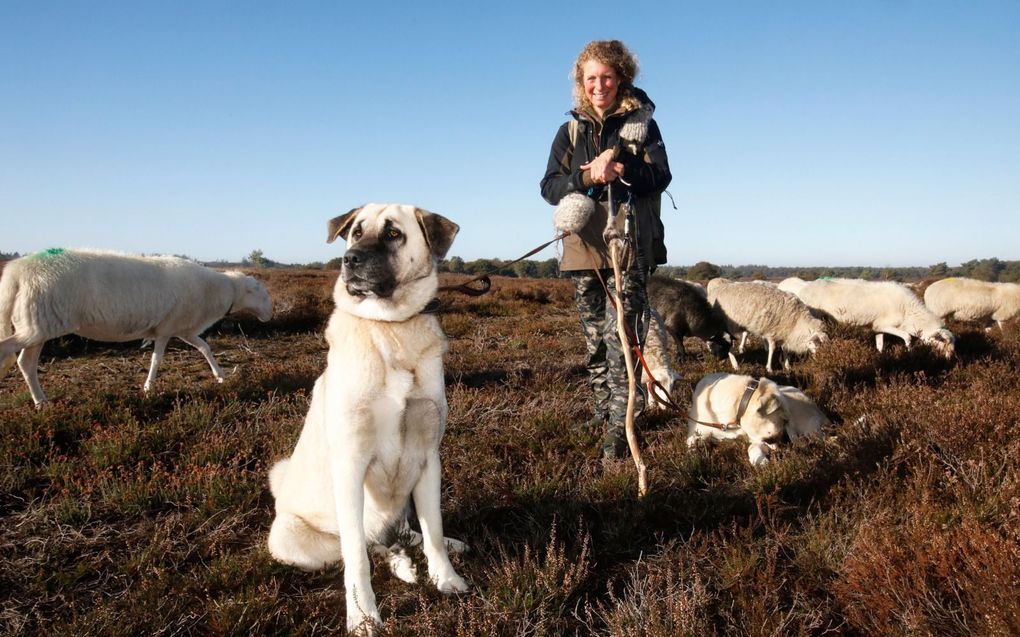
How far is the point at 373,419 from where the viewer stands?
2.23 meters

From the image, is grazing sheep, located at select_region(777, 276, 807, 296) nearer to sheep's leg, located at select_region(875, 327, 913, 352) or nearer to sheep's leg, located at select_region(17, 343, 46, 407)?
sheep's leg, located at select_region(875, 327, 913, 352)

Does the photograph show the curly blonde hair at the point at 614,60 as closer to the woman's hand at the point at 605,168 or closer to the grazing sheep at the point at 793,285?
the woman's hand at the point at 605,168

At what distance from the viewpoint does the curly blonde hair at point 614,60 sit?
378cm

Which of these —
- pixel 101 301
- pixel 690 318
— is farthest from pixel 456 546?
pixel 690 318

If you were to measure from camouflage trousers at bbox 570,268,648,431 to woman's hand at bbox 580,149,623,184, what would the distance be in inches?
31.2

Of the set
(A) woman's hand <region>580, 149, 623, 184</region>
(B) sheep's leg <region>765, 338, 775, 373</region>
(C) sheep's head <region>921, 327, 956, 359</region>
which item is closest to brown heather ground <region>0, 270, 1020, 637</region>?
(A) woman's hand <region>580, 149, 623, 184</region>

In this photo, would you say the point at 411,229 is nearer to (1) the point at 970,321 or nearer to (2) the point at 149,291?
(2) the point at 149,291

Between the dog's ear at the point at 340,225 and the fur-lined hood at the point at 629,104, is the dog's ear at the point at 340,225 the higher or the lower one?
the lower one

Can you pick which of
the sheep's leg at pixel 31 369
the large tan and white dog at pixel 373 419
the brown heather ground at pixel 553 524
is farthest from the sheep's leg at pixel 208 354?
the large tan and white dog at pixel 373 419

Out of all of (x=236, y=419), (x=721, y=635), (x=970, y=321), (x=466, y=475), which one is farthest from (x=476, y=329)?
(x=970, y=321)

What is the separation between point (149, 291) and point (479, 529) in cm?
585

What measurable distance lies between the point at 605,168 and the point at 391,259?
156 cm

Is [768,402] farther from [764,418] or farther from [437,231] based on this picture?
[437,231]

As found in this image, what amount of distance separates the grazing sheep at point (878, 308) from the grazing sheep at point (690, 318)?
239cm
